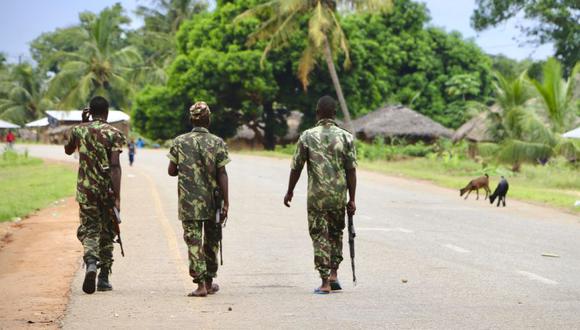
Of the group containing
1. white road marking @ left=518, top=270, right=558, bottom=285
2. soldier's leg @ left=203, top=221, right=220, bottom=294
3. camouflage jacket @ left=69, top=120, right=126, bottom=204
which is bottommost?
white road marking @ left=518, top=270, right=558, bottom=285

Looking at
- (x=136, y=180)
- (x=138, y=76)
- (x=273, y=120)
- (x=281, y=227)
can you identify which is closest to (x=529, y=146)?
(x=136, y=180)

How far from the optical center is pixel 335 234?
31.1 ft

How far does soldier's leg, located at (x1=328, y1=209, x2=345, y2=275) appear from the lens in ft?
30.8

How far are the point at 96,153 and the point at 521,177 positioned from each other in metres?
26.0

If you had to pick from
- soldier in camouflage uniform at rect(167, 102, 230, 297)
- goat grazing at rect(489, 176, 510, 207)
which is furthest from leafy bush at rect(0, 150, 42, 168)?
soldier in camouflage uniform at rect(167, 102, 230, 297)

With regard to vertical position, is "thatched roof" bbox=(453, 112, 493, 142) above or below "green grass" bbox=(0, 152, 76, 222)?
above

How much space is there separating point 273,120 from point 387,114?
7525 millimetres

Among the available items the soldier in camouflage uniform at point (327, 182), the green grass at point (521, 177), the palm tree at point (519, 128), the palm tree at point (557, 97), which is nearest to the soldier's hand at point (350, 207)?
the soldier in camouflage uniform at point (327, 182)

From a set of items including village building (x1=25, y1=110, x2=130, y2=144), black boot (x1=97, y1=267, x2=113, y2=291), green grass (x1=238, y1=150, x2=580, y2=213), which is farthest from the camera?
village building (x1=25, y1=110, x2=130, y2=144)

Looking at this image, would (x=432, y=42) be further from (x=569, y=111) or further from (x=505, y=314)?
(x=505, y=314)

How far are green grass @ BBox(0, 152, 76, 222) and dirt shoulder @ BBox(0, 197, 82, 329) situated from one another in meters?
1.79

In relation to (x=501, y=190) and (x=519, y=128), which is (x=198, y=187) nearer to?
(x=501, y=190)

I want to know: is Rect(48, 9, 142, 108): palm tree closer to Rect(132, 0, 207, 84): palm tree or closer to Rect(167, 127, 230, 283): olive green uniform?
Rect(132, 0, 207, 84): palm tree

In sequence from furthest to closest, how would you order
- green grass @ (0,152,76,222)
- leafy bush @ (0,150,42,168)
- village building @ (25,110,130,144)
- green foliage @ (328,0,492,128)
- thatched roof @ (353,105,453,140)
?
1. village building @ (25,110,130,144)
2. green foliage @ (328,0,492,128)
3. thatched roof @ (353,105,453,140)
4. leafy bush @ (0,150,42,168)
5. green grass @ (0,152,76,222)
